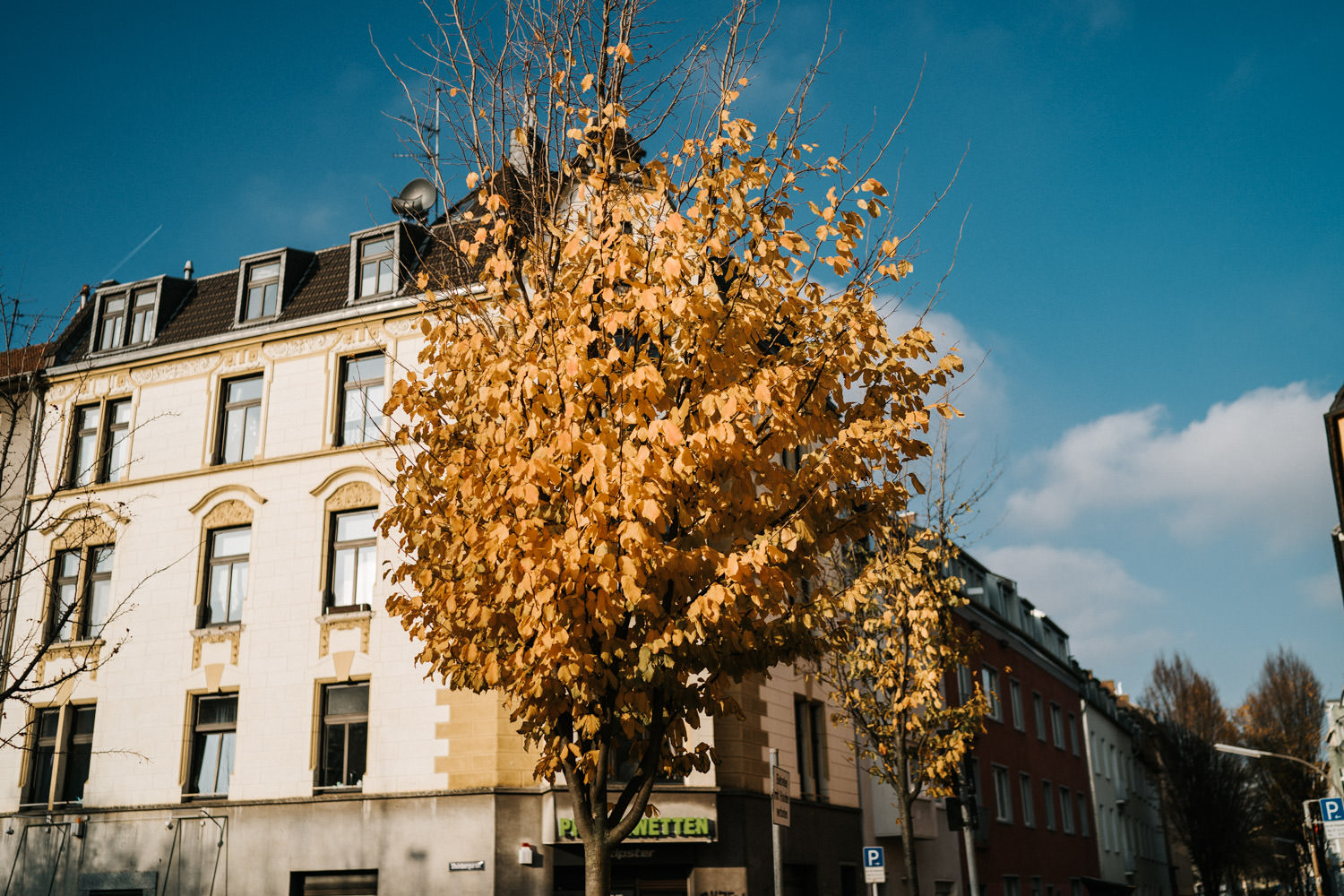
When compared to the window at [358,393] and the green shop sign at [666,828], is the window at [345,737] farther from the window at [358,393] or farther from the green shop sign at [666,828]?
the window at [358,393]

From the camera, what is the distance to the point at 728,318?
835 cm

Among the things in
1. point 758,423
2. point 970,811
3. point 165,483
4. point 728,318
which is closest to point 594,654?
point 758,423

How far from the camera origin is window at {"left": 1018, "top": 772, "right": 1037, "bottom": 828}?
3525 cm

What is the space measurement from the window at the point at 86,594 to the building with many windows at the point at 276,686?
3.2 inches

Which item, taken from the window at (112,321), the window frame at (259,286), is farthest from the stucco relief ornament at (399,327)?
the window at (112,321)

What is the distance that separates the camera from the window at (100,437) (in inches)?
912

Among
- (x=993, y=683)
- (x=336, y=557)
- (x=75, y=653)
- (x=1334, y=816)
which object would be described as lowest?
(x=1334, y=816)

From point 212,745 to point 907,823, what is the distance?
1260 cm

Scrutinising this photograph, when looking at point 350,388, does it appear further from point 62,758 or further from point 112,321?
point 62,758

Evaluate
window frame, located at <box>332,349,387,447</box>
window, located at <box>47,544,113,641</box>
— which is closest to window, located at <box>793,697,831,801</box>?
window frame, located at <box>332,349,387,447</box>

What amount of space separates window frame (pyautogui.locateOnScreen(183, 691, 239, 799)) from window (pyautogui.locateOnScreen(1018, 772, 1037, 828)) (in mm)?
24832

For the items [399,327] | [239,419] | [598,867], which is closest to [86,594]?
[239,419]

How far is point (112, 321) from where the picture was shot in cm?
2469

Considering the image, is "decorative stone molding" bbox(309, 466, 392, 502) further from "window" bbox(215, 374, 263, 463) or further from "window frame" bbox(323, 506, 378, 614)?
"window" bbox(215, 374, 263, 463)
